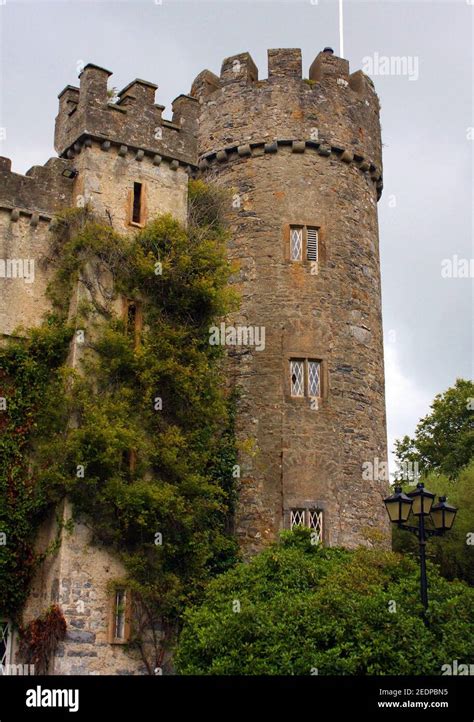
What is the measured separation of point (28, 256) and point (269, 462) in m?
6.78

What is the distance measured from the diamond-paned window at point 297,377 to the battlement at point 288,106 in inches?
218

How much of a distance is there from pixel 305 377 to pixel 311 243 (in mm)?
3341

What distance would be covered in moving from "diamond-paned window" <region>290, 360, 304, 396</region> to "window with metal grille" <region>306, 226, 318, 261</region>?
2633 millimetres

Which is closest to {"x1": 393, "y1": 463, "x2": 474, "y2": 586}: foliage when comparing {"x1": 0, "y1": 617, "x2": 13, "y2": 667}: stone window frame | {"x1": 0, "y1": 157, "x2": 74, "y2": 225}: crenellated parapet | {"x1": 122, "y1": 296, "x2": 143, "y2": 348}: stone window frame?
{"x1": 122, "y1": 296, "x2": 143, "y2": 348}: stone window frame

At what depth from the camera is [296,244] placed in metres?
23.5

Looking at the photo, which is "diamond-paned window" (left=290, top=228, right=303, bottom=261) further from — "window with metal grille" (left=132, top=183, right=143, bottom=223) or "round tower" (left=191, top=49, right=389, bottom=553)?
"window with metal grille" (left=132, top=183, right=143, bottom=223)

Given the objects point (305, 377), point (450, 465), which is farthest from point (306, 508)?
point (450, 465)

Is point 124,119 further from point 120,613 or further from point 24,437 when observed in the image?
point 120,613

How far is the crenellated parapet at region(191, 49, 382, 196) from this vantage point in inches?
951

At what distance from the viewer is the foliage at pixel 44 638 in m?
17.4

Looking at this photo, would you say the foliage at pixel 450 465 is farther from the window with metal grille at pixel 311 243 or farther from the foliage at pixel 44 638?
the foliage at pixel 44 638

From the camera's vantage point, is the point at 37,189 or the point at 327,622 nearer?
the point at 327,622

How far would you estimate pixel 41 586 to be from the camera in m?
18.2
